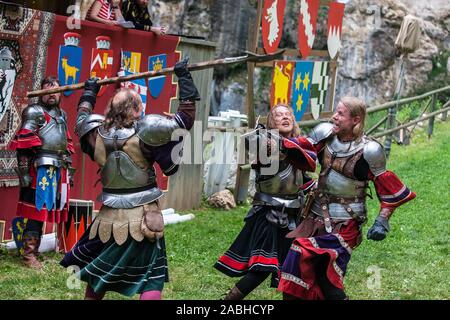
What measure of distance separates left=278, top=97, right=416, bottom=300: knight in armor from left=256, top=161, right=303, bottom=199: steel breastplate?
497 millimetres

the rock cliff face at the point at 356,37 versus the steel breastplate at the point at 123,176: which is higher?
the rock cliff face at the point at 356,37

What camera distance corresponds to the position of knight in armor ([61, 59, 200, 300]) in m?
5.29

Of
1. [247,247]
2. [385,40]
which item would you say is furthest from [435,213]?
[385,40]

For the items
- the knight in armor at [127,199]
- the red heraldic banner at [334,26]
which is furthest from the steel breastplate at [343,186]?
the red heraldic banner at [334,26]

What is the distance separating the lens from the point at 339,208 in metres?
→ 5.66

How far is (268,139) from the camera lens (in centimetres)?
588

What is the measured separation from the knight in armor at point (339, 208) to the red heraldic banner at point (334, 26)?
5.98 metres

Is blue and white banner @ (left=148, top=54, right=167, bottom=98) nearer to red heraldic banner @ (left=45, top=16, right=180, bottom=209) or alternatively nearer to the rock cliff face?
red heraldic banner @ (left=45, top=16, right=180, bottom=209)

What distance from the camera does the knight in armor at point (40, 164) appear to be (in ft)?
22.6

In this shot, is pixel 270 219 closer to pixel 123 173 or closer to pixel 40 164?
pixel 123 173

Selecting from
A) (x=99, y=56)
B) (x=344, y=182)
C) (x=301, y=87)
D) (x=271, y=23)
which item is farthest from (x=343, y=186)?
(x=301, y=87)

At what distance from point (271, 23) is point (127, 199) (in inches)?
188

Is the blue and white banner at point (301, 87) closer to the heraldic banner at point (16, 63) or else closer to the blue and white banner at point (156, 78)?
the blue and white banner at point (156, 78)

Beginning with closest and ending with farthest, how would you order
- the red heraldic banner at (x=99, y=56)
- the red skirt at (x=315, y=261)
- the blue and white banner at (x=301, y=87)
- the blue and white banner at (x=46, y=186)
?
1. the red skirt at (x=315, y=261)
2. the blue and white banner at (x=46, y=186)
3. the red heraldic banner at (x=99, y=56)
4. the blue and white banner at (x=301, y=87)
